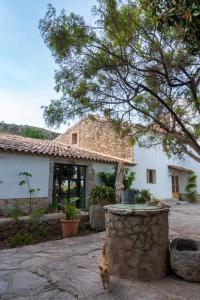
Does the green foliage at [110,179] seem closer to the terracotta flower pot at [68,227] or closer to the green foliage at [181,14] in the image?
the terracotta flower pot at [68,227]

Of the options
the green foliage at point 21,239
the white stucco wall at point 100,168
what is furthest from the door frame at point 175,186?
the green foliage at point 21,239

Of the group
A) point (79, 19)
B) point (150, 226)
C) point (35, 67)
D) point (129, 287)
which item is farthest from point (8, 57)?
point (129, 287)

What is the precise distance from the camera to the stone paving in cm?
388

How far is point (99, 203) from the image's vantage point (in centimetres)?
930

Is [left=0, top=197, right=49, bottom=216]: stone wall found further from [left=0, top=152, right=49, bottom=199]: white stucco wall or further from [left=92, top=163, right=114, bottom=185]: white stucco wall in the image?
[left=92, top=163, right=114, bottom=185]: white stucco wall

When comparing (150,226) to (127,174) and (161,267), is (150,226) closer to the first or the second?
(161,267)

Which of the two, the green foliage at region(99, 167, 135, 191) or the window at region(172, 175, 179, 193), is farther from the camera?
the window at region(172, 175, 179, 193)

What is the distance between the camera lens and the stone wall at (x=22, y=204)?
10.5m

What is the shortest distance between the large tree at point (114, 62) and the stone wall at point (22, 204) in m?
4.81

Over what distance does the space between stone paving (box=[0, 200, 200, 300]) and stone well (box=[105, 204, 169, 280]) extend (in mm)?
188

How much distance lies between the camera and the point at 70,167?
14.3 m

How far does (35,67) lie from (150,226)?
20.3 feet

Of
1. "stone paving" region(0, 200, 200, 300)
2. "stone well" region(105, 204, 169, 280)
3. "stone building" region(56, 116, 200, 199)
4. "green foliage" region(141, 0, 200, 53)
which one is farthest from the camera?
"stone building" region(56, 116, 200, 199)

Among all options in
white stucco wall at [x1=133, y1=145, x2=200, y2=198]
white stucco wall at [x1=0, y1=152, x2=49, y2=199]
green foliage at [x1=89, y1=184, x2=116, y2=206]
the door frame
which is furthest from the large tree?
the door frame
